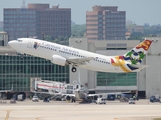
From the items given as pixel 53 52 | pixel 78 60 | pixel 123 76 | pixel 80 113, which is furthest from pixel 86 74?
pixel 80 113

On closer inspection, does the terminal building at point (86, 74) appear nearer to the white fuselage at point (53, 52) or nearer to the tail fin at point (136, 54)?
the tail fin at point (136, 54)

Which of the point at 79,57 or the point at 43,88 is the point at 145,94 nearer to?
the point at 43,88

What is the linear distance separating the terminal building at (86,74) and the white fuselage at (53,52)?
95.8 ft

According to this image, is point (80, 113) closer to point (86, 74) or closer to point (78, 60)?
point (78, 60)

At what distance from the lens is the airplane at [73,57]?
127 meters

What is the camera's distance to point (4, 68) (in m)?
164

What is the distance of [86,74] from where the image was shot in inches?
6486

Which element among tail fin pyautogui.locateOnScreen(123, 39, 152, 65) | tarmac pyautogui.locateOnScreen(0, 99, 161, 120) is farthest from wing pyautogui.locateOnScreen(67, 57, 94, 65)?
tarmac pyautogui.locateOnScreen(0, 99, 161, 120)

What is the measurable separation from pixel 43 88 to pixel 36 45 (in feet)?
94.8

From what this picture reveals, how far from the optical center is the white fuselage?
416 feet

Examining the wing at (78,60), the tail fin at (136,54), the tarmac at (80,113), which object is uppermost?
the tail fin at (136,54)

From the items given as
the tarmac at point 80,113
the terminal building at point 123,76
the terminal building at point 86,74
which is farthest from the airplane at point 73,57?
the terminal building at point 86,74

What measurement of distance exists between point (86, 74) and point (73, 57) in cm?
3358

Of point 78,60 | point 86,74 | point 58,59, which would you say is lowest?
point 86,74
